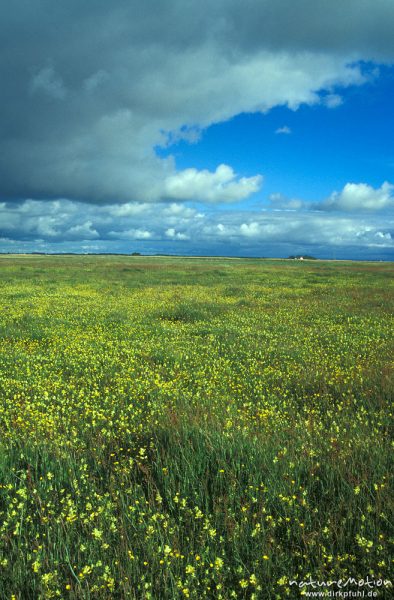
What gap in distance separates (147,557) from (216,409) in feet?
13.1

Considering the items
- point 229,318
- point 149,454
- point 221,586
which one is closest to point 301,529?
point 221,586

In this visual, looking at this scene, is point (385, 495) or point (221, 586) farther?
point (385, 495)

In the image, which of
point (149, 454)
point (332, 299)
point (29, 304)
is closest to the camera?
point (149, 454)

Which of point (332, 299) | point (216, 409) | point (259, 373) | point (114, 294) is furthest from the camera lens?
point (114, 294)

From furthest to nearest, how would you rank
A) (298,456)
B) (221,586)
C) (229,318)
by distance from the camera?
(229,318), (298,456), (221,586)

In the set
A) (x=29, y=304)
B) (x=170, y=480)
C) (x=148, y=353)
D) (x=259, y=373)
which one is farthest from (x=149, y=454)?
(x=29, y=304)

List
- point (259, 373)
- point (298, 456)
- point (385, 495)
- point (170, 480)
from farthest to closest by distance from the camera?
1. point (259, 373)
2. point (298, 456)
3. point (170, 480)
4. point (385, 495)

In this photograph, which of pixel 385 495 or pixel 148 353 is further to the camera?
pixel 148 353

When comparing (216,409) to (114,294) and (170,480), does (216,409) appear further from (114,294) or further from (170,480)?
(114,294)

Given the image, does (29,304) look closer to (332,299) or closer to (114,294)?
(114,294)

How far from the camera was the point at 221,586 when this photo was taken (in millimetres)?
3082

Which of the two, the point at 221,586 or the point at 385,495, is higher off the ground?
the point at 385,495

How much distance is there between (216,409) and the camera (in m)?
7.29

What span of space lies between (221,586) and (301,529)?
996mm
